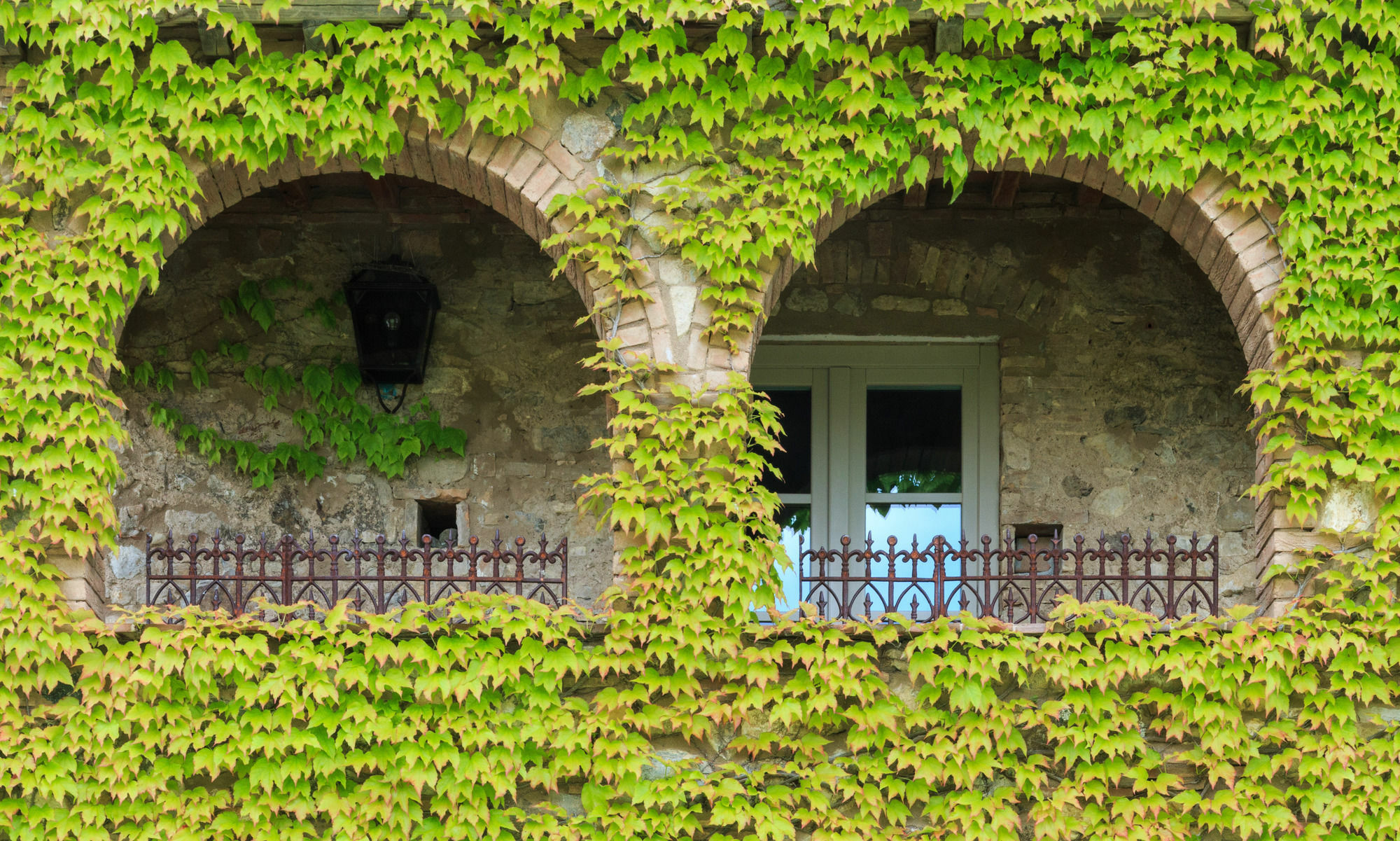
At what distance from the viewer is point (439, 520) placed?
293 inches

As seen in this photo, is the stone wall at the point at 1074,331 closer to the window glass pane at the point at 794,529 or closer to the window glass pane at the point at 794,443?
the window glass pane at the point at 794,443

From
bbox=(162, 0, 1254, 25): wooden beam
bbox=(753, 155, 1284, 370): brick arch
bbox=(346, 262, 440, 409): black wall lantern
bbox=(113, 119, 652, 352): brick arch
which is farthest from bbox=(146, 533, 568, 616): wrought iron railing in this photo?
bbox=(162, 0, 1254, 25): wooden beam

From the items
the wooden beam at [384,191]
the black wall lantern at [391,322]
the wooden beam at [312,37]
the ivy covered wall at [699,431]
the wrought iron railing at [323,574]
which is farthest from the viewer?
the black wall lantern at [391,322]

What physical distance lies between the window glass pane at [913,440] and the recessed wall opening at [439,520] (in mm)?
1847

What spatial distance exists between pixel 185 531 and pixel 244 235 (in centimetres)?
134

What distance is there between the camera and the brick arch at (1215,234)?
6035mm

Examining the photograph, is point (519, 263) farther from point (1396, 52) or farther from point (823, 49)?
point (1396, 52)

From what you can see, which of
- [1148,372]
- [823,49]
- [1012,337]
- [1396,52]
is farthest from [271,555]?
[1396,52]

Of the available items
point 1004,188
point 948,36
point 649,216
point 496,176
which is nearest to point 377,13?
point 496,176

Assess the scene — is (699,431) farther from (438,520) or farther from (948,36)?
(438,520)

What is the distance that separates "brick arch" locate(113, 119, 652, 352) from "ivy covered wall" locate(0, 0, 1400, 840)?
0.05 ft

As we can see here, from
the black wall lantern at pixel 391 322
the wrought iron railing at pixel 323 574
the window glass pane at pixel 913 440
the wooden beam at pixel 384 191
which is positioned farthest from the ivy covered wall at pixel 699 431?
the window glass pane at pixel 913 440

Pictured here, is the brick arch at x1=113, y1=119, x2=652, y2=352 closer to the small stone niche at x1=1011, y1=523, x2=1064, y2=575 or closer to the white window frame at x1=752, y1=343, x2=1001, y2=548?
the white window frame at x1=752, y1=343, x2=1001, y2=548

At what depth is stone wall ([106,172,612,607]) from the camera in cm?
721
